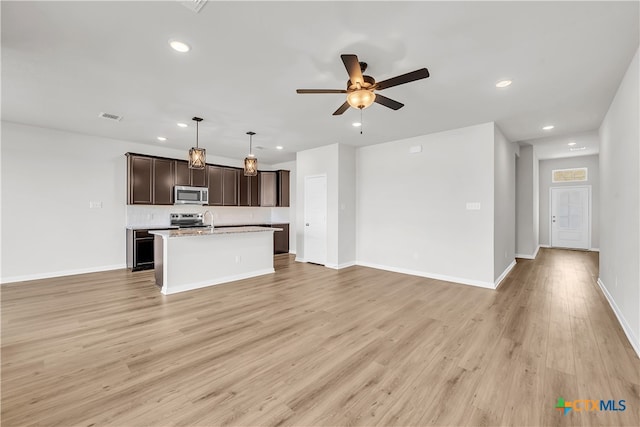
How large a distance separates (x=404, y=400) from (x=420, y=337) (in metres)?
1.02

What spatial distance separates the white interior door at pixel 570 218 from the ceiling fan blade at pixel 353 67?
9646 mm

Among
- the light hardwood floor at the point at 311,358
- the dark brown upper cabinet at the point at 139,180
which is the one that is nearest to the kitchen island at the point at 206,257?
the light hardwood floor at the point at 311,358

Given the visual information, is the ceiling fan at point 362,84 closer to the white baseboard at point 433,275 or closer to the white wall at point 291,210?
the white baseboard at point 433,275

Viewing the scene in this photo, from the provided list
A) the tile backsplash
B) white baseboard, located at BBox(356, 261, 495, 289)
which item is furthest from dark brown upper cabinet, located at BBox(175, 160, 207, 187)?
white baseboard, located at BBox(356, 261, 495, 289)

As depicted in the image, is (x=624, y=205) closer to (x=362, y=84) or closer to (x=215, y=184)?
→ (x=362, y=84)

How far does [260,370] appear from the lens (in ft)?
7.39

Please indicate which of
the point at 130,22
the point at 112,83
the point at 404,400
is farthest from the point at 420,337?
the point at 112,83

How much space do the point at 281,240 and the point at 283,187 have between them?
5.13 ft

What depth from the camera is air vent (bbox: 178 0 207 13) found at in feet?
6.21

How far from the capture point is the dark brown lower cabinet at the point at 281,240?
26.3 ft

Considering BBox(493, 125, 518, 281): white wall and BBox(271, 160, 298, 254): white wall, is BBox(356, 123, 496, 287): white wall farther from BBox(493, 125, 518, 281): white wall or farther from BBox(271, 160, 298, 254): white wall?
BBox(271, 160, 298, 254): white wall

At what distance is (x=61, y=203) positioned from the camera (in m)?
5.23

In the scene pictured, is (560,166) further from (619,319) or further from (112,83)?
(112,83)

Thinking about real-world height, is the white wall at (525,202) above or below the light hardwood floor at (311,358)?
above
